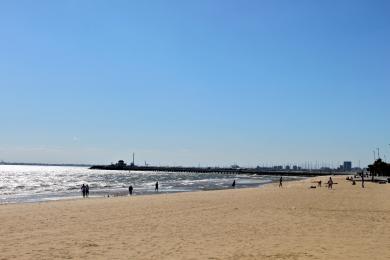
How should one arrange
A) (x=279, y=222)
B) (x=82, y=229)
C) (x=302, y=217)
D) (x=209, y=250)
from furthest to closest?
1. (x=302, y=217)
2. (x=279, y=222)
3. (x=82, y=229)
4. (x=209, y=250)

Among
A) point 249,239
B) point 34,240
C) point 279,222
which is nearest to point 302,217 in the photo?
point 279,222

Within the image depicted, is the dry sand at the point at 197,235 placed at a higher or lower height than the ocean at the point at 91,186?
higher

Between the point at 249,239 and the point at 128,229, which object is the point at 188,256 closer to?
the point at 249,239

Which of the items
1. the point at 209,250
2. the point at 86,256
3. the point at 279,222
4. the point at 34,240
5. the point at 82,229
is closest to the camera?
the point at 86,256

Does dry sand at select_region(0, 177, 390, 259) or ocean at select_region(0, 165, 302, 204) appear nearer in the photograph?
dry sand at select_region(0, 177, 390, 259)

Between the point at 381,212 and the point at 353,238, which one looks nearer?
the point at 353,238

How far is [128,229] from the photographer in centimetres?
1784

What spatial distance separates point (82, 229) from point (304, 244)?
8448 millimetres

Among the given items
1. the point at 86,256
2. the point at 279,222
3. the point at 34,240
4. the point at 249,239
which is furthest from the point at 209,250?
the point at 279,222

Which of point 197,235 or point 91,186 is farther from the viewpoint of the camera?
point 91,186

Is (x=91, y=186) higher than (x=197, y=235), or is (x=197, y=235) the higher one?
(x=197, y=235)

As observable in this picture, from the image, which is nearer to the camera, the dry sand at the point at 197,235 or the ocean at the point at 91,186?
the dry sand at the point at 197,235

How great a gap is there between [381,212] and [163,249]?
15550 millimetres

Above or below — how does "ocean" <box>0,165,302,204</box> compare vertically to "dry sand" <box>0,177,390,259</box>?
below
